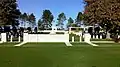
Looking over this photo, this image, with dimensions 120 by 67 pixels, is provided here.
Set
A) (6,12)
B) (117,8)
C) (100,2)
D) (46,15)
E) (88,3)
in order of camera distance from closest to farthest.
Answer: (117,8) → (100,2) → (88,3) → (6,12) → (46,15)

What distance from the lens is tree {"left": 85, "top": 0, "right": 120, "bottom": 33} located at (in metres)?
44.4

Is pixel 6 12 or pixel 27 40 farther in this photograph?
pixel 6 12

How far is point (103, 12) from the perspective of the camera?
155ft

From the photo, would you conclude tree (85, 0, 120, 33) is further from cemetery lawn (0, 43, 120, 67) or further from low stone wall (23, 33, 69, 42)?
cemetery lawn (0, 43, 120, 67)

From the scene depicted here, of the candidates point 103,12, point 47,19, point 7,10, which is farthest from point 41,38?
point 47,19

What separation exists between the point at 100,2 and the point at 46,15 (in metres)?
103

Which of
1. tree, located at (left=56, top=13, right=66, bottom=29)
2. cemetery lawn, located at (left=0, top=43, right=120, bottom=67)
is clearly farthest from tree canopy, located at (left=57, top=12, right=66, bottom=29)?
cemetery lawn, located at (left=0, top=43, right=120, bottom=67)

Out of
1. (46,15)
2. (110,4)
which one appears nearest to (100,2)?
(110,4)

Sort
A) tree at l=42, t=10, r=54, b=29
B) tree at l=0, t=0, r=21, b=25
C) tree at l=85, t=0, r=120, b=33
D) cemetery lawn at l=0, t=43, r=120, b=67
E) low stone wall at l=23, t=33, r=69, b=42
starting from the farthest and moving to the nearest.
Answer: tree at l=42, t=10, r=54, b=29 → tree at l=0, t=0, r=21, b=25 → low stone wall at l=23, t=33, r=69, b=42 → tree at l=85, t=0, r=120, b=33 → cemetery lawn at l=0, t=43, r=120, b=67

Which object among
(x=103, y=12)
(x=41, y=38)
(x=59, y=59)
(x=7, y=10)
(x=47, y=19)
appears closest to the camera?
(x=59, y=59)

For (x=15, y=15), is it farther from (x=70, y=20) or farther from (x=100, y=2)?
(x=70, y=20)

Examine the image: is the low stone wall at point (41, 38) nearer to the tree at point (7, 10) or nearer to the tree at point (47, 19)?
the tree at point (7, 10)

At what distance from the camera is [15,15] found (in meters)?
70.3

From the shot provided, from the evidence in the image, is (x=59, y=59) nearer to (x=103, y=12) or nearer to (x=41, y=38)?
(x=41, y=38)
